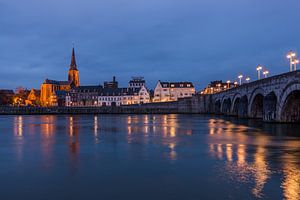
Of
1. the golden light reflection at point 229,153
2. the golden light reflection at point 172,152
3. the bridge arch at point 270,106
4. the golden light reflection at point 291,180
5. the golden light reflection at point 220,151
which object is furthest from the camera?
the bridge arch at point 270,106

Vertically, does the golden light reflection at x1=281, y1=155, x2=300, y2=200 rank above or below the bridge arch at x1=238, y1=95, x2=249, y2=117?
below

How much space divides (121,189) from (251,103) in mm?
54846

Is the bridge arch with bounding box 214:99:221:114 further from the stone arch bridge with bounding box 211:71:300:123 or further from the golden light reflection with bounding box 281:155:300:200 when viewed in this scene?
the golden light reflection with bounding box 281:155:300:200

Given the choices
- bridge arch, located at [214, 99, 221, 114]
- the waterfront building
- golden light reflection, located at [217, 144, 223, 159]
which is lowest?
golden light reflection, located at [217, 144, 223, 159]

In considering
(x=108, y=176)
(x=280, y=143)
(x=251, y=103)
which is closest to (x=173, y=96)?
(x=251, y=103)

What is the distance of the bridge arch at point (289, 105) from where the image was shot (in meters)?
43.8

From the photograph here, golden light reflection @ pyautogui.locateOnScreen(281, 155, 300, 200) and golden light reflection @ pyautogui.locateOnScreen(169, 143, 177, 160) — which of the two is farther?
golden light reflection @ pyautogui.locateOnScreen(169, 143, 177, 160)

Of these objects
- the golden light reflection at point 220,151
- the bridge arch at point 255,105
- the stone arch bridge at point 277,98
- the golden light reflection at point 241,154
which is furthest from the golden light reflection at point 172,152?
the bridge arch at point 255,105

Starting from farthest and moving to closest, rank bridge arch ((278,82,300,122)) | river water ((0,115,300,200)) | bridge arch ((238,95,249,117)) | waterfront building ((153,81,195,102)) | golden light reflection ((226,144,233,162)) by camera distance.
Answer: waterfront building ((153,81,195,102)) → bridge arch ((238,95,249,117)) → bridge arch ((278,82,300,122)) → golden light reflection ((226,144,233,162)) → river water ((0,115,300,200))

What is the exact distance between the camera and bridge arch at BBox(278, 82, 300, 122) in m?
43.8

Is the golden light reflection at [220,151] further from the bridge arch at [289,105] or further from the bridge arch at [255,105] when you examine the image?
the bridge arch at [255,105]

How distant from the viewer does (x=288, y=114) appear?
155 ft

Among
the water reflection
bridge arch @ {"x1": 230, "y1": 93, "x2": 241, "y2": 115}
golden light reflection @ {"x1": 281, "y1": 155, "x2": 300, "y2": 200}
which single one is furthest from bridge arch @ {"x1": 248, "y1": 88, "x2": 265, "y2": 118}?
golden light reflection @ {"x1": 281, "y1": 155, "x2": 300, "y2": 200}

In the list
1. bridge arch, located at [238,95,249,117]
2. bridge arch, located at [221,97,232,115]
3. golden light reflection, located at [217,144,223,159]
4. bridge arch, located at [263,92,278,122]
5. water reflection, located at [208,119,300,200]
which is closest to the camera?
water reflection, located at [208,119,300,200]
